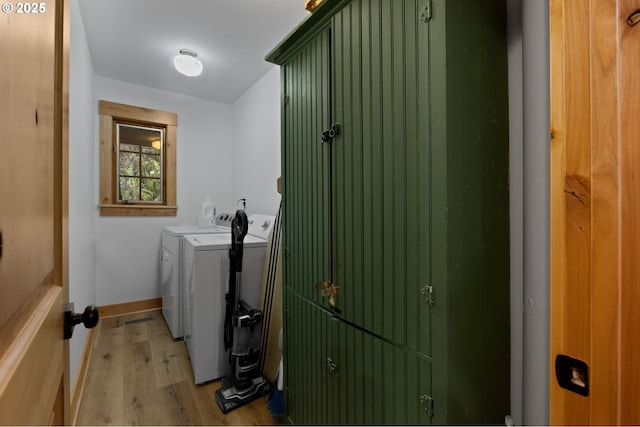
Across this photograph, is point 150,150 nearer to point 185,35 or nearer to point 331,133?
point 185,35

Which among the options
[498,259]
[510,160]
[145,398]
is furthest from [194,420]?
[510,160]

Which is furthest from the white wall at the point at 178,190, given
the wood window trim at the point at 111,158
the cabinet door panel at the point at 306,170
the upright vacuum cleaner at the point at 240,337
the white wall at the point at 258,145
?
the cabinet door panel at the point at 306,170

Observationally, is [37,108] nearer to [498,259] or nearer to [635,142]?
[635,142]

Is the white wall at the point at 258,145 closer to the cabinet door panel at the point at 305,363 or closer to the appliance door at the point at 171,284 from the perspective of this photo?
the appliance door at the point at 171,284

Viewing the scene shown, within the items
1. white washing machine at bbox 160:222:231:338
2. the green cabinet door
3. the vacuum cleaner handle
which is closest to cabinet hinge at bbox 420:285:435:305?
the green cabinet door

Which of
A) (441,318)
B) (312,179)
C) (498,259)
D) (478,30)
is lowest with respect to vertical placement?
(441,318)

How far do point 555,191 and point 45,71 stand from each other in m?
1.02

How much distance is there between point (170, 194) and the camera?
11.5 feet

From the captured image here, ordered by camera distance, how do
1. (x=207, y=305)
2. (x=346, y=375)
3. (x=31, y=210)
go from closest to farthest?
(x=31, y=210)
(x=346, y=375)
(x=207, y=305)

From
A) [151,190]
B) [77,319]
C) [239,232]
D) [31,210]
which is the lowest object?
[77,319]

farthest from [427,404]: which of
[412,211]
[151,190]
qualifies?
[151,190]

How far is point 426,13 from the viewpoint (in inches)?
33.8

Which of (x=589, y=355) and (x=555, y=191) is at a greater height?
(x=555, y=191)

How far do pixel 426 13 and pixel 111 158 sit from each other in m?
3.55
